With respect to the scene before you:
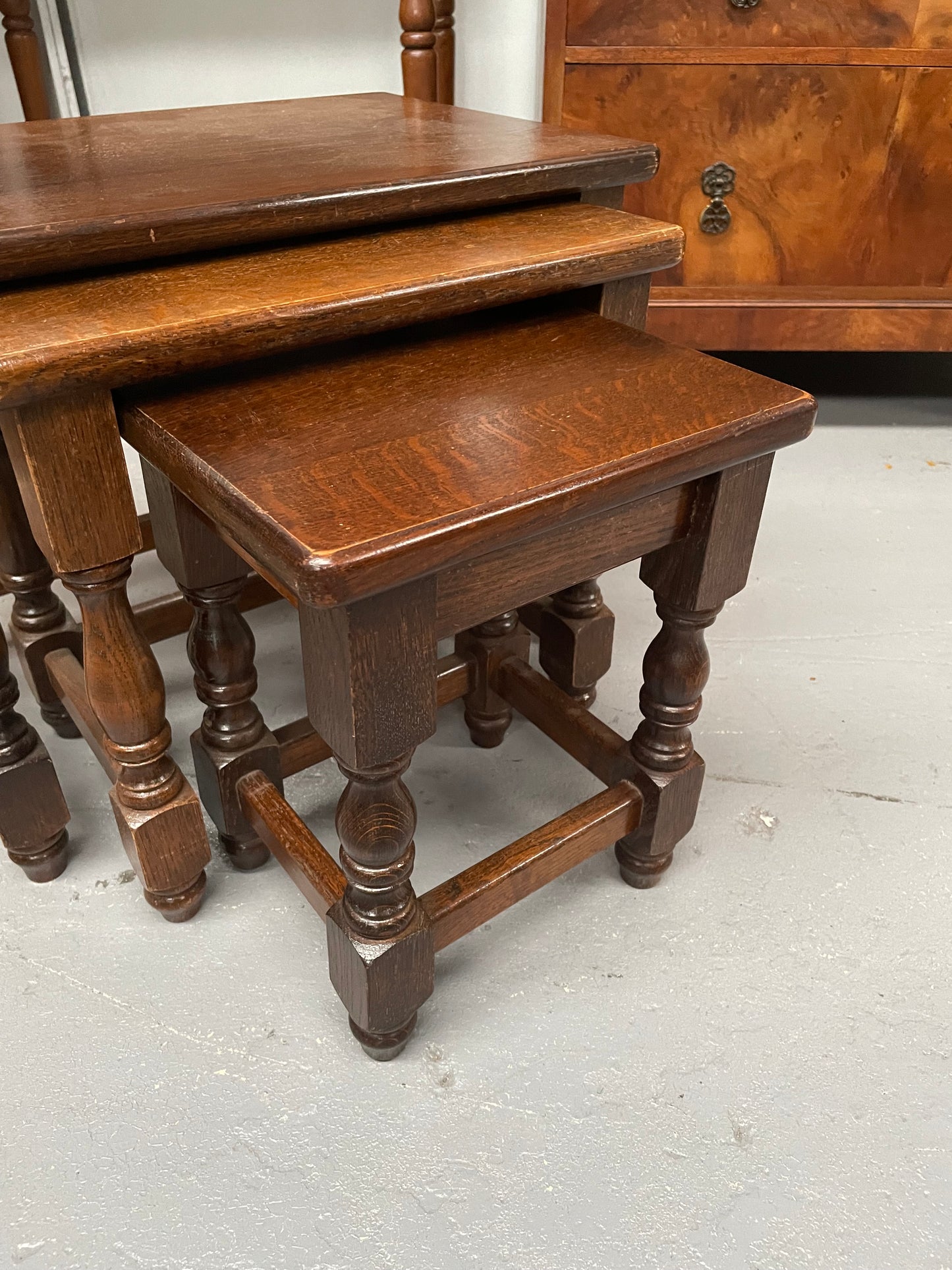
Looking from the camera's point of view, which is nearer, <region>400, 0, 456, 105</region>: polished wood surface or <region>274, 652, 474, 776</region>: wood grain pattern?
<region>274, 652, 474, 776</region>: wood grain pattern

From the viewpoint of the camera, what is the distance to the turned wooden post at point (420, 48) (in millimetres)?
1779

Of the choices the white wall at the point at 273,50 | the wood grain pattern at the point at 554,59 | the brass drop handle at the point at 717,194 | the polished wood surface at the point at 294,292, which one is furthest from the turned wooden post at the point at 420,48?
the polished wood surface at the point at 294,292

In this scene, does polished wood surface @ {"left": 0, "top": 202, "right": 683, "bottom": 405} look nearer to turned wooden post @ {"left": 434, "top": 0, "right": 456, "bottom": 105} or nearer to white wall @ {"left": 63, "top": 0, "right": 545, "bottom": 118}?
turned wooden post @ {"left": 434, "top": 0, "right": 456, "bottom": 105}

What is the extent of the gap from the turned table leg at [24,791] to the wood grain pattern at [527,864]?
422 mm

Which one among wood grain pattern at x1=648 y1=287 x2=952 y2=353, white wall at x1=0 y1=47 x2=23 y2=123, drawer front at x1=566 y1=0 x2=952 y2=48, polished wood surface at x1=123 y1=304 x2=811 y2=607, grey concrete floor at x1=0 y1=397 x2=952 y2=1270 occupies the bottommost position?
grey concrete floor at x1=0 y1=397 x2=952 y2=1270

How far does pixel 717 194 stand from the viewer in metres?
1.90

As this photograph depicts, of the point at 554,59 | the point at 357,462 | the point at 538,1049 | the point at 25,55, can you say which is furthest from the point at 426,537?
the point at 25,55

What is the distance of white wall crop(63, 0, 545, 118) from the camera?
2135 mm

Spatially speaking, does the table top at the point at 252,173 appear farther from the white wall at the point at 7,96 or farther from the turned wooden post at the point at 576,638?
the white wall at the point at 7,96

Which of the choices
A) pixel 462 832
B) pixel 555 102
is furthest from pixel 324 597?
pixel 555 102

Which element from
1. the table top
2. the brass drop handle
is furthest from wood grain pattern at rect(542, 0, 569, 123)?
the table top

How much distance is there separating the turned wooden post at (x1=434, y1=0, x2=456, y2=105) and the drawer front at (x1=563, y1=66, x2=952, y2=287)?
264 mm

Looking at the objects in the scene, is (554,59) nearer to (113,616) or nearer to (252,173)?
(252,173)

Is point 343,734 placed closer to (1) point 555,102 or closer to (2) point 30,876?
(2) point 30,876
